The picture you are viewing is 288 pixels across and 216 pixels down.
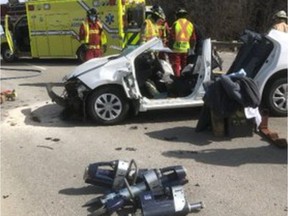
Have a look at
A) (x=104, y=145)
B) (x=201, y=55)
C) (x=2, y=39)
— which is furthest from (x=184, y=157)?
(x=2, y=39)

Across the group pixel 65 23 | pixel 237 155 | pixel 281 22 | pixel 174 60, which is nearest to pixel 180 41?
pixel 174 60

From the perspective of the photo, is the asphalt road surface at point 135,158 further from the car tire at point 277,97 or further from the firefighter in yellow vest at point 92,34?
the firefighter in yellow vest at point 92,34

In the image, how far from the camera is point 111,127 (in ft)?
27.2

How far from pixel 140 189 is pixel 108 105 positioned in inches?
137

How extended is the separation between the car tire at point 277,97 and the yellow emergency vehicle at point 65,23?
27.2 ft

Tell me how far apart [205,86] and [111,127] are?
5.42 feet

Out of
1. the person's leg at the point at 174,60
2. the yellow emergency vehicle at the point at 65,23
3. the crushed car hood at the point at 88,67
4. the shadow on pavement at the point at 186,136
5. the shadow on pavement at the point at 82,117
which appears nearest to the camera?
the shadow on pavement at the point at 186,136

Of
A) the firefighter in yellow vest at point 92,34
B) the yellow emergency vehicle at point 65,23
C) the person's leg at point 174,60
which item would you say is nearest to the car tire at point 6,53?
the yellow emergency vehicle at point 65,23

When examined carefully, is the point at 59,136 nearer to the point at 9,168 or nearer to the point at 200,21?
the point at 9,168

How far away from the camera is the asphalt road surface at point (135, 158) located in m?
5.19

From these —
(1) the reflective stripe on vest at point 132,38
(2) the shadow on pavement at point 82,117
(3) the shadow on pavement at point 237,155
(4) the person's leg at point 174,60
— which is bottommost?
(2) the shadow on pavement at point 82,117

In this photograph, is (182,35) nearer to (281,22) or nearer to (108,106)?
(281,22)

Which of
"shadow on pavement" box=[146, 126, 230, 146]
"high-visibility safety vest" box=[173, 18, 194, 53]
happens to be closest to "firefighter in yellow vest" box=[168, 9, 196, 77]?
"high-visibility safety vest" box=[173, 18, 194, 53]

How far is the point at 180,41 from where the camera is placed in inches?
389
